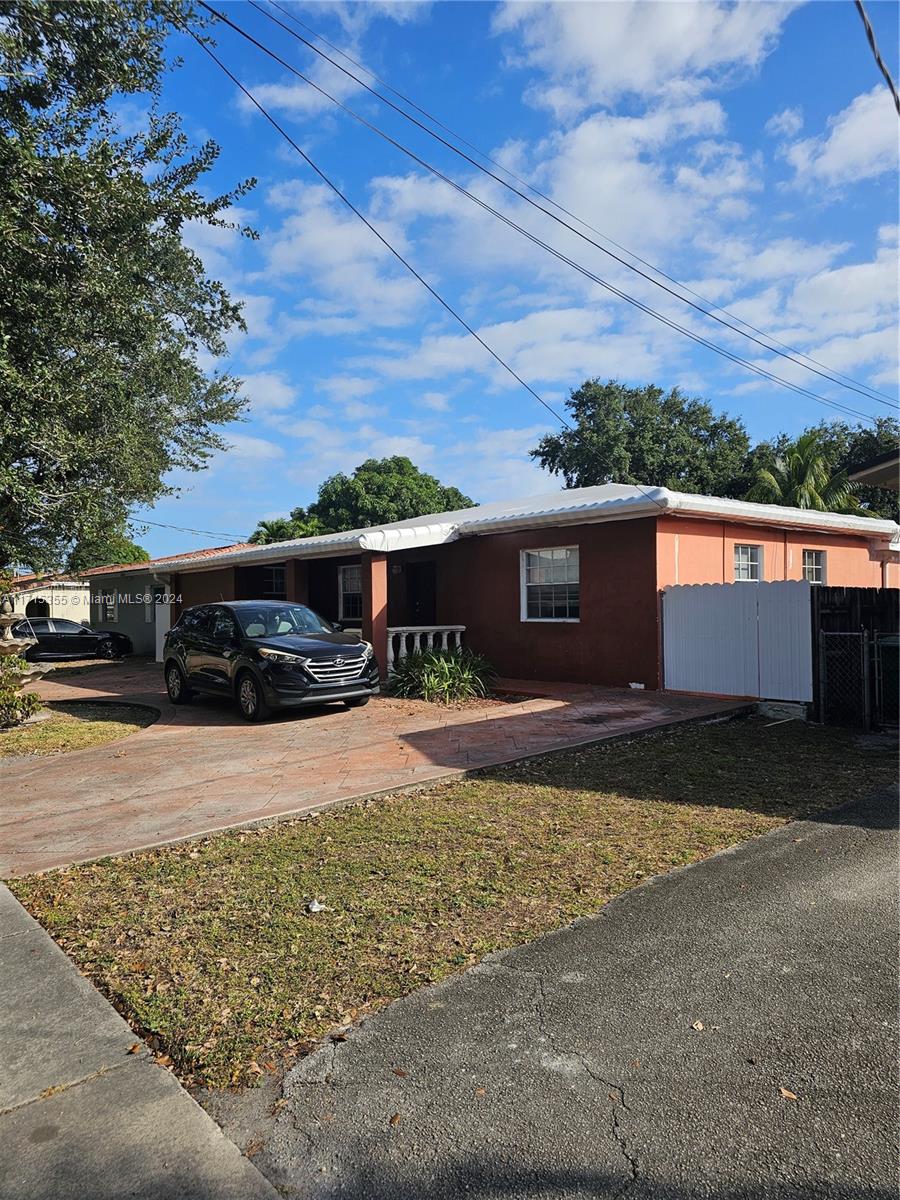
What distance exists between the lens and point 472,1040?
2893mm

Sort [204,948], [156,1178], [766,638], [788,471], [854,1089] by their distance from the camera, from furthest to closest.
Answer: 1. [788,471]
2. [766,638]
3. [204,948]
4. [854,1089]
5. [156,1178]

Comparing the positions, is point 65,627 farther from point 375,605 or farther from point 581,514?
point 581,514

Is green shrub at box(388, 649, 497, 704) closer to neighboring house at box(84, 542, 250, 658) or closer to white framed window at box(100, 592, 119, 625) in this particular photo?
neighboring house at box(84, 542, 250, 658)

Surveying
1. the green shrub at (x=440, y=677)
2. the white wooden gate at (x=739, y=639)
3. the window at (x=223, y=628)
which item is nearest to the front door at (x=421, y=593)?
the green shrub at (x=440, y=677)

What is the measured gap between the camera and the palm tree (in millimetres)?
23578

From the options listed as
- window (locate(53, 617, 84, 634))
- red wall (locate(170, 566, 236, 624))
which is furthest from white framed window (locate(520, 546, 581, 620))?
window (locate(53, 617, 84, 634))

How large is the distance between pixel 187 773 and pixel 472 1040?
5.41 m

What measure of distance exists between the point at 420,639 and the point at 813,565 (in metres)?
7.82

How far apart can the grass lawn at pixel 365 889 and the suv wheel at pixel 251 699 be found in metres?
4.45

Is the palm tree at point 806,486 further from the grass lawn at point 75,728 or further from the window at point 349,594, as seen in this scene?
the grass lawn at point 75,728

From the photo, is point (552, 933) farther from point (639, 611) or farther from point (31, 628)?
point (31, 628)

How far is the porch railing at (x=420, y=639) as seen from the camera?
45.7ft

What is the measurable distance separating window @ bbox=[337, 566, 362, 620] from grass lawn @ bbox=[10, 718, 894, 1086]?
38.4 feet

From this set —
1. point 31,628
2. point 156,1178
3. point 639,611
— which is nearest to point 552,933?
point 156,1178
